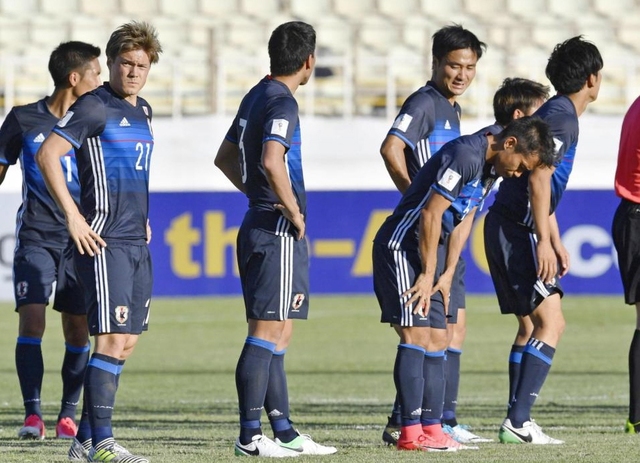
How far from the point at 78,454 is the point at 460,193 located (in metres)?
2.23

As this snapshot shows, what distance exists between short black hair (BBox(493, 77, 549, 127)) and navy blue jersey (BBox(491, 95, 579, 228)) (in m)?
0.29

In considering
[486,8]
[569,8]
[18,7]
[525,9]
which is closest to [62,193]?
[18,7]

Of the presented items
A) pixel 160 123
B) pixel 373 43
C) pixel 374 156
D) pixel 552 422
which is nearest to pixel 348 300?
pixel 374 156

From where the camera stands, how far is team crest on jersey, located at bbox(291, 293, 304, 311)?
21.2ft

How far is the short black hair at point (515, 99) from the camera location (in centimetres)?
739

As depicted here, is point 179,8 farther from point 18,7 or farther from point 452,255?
point 452,255

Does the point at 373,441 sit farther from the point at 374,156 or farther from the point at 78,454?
the point at 374,156

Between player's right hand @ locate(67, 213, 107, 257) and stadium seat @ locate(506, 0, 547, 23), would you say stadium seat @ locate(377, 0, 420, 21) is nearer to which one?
stadium seat @ locate(506, 0, 547, 23)

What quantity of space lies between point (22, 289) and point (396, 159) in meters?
2.33

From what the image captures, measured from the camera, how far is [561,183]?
7102mm

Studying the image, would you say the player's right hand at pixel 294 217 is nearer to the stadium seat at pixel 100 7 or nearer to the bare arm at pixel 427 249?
the bare arm at pixel 427 249

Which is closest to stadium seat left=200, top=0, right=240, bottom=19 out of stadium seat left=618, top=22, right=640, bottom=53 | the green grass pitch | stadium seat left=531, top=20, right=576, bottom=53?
stadium seat left=531, top=20, right=576, bottom=53

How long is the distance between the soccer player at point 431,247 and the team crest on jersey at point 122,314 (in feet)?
4.35

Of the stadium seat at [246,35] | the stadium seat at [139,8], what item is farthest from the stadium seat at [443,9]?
the stadium seat at [139,8]
